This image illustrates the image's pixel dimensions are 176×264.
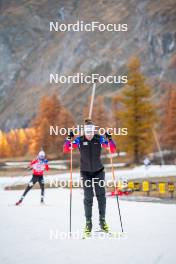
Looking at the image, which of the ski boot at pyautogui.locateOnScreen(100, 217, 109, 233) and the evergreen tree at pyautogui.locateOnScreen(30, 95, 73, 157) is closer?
the ski boot at pyautogui.locateOnScreen(100, 217, 109, 233)

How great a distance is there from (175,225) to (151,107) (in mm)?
42869

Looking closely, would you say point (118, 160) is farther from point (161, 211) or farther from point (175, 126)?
point (161, 211)

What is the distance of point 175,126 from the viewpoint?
6153 centimetres

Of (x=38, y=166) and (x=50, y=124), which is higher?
(x=50, y=124)

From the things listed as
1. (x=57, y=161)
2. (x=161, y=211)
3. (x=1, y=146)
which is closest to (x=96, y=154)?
Result: (x=161, y=211)
